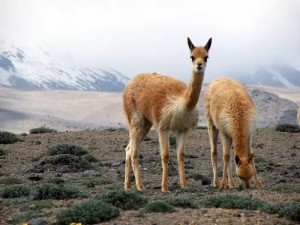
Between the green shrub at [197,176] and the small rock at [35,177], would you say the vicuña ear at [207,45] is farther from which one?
the small rock at [35,177]

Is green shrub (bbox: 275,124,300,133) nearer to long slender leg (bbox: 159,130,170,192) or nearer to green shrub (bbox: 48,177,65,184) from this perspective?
green shrub (bbox: 48,177,65,184)

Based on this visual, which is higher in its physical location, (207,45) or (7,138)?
(207,45)

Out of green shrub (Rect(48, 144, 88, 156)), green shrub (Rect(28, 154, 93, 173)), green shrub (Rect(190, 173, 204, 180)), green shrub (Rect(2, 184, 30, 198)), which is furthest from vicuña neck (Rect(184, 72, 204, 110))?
green shrub (Rect(48, 144, 88, 156))

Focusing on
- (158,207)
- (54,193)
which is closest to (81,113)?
(54,193)

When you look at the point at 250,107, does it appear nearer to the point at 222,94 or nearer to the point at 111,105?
the point at 222,94

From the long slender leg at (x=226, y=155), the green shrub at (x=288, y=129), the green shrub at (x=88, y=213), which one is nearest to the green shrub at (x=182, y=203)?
the green shrub at (x=88, y=213)

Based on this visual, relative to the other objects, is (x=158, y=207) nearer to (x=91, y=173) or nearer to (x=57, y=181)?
(x=57, y=181)

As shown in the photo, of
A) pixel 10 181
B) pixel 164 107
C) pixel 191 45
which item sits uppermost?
pixel 191 45

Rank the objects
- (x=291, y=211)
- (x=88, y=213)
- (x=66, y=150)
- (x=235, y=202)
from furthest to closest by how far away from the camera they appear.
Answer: (x=66, y=150)
(x=235, y=202)
(x=291, y=211)
(x=88, y=213)

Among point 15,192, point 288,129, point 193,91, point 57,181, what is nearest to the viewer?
point 193,91

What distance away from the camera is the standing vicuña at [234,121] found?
543 inches

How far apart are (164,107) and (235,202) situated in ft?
10.2

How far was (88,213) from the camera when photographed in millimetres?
10672

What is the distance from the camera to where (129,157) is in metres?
15.5
